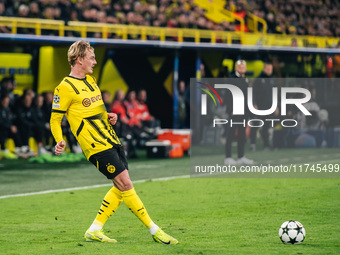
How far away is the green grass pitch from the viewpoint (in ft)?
21.7

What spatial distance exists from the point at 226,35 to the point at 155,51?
4.09 metres

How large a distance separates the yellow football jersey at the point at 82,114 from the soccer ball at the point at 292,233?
176 cm

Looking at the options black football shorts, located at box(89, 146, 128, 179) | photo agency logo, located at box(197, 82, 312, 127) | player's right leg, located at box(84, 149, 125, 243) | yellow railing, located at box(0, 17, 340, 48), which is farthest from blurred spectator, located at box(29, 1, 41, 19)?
black football shorts, located at box(89, 146, 128, 179)

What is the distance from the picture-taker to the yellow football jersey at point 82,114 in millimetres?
6609

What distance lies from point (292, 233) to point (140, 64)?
14.8 meters

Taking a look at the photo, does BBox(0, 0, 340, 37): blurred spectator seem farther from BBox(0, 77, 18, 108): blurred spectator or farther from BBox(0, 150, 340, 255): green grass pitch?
BBox(0, 150, 340, 255): green grass pitch

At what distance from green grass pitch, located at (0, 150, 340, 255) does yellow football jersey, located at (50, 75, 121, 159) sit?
968 mm

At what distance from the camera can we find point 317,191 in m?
10.6

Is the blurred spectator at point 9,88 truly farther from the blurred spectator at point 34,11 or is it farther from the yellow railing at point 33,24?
the blurred spectator at point 34,11

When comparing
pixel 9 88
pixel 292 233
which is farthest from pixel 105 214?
pixel 9 88

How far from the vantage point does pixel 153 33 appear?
69.5 ft

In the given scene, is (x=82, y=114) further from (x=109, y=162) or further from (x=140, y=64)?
(x=140, y=64)

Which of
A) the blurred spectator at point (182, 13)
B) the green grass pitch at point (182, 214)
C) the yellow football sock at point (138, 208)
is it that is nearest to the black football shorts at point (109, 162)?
the yellow football sock at point (138, 208)

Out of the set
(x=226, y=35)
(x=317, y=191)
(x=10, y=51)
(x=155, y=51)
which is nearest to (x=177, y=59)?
(x=155, y=51)
